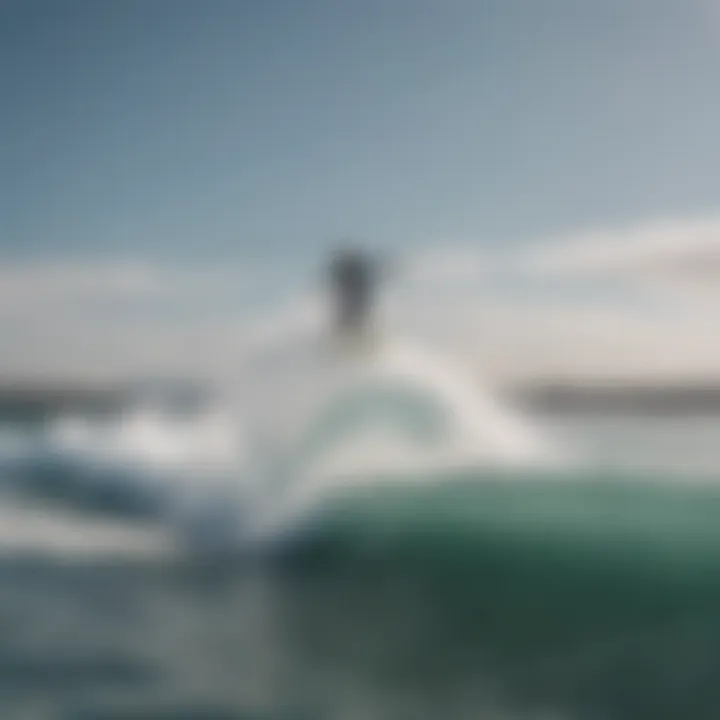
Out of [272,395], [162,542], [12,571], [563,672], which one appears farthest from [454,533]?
[12,571]

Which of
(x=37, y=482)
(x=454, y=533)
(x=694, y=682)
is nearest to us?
(x=694, y=682)

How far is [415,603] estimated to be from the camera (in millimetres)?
2939

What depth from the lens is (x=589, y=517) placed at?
9.66 feet

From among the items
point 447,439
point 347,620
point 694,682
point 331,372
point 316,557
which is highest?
point 331,372

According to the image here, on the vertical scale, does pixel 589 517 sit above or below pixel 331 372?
below

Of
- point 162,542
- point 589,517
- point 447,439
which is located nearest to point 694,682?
point 589,517

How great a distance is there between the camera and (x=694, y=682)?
8.94 ft

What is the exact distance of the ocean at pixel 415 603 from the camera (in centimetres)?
270

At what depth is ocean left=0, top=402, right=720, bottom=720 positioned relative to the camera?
2.70m

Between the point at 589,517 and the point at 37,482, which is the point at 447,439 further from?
the point at 37,482

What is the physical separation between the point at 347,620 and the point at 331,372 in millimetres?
834

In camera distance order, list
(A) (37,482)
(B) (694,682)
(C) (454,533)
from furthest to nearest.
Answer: (A) (37,482)
(C) (454,533)
(B) (694,682)

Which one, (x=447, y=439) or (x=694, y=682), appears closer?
(x=694, y=682)

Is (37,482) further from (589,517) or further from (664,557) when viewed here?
(664,557)
